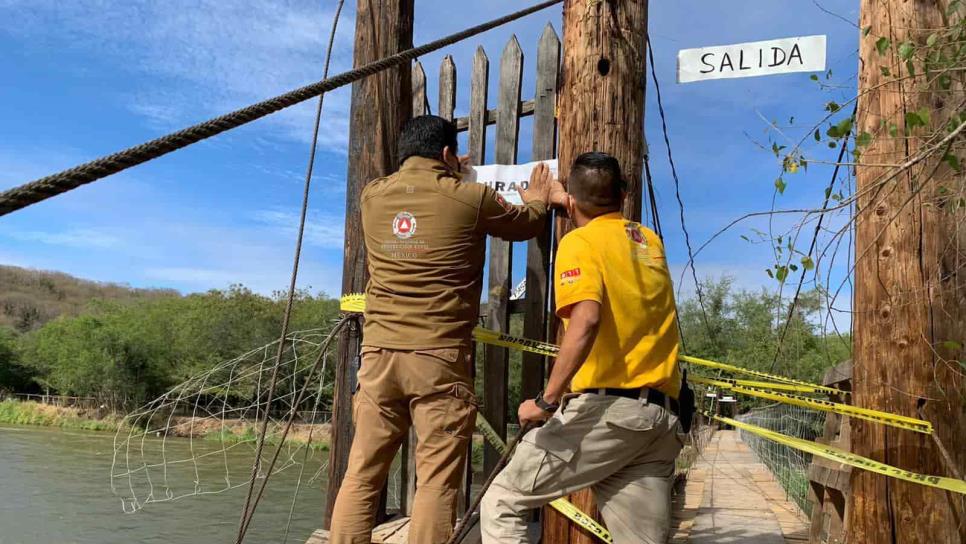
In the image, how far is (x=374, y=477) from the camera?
2.86m

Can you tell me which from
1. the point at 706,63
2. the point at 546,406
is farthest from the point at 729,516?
the point at 546,406

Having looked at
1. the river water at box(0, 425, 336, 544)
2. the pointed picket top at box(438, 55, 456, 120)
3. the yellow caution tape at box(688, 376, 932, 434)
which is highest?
the pointed picket top at box(438, 55, 456, 120)

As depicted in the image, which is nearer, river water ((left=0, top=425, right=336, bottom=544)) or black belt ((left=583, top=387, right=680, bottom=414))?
black belt ((left=583, top=387, right=680, bottom=414))

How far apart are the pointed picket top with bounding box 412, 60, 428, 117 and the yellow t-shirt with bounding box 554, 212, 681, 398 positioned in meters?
2.46

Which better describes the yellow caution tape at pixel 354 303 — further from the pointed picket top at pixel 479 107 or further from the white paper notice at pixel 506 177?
the pointed picket top at pixel 479 107

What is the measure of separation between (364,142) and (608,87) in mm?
1494

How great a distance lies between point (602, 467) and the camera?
7.92 ft

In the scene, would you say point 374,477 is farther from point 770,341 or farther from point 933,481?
point 770,341

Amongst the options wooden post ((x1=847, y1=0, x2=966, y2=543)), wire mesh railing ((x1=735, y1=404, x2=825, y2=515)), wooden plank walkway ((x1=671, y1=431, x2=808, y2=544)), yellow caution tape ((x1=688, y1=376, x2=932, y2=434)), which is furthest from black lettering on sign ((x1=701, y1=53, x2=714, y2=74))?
wire mesh railing ((x1=735, y1=404, x2=825, y2=515))

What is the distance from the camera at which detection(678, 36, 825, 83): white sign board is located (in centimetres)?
311

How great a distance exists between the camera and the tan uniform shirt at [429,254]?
281 cm

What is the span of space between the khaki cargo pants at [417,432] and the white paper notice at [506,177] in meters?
1.50

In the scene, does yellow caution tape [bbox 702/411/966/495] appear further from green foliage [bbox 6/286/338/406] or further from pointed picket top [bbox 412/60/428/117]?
green foliage [bbox 6/286/338/406]

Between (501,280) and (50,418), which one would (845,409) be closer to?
(501,280)
